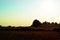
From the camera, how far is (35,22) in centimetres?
12331

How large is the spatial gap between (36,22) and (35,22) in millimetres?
678

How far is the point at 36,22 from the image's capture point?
404ft

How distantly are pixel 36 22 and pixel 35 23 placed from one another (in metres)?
1.58

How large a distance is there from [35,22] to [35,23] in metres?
1.52

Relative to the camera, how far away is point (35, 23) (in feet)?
400
